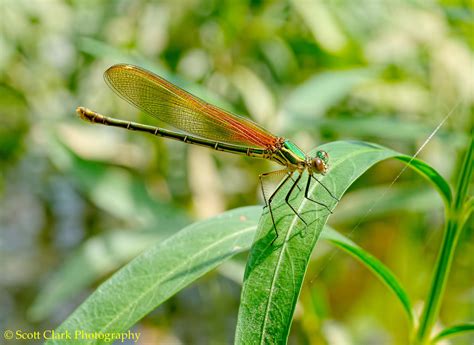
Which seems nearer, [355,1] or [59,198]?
[355,1]

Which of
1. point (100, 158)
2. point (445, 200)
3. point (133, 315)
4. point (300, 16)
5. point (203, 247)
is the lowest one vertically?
point (133, 315)

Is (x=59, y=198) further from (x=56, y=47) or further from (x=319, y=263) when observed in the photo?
(x=319, y=263)

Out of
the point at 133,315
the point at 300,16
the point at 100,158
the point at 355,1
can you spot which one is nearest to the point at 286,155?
the point at 133,315

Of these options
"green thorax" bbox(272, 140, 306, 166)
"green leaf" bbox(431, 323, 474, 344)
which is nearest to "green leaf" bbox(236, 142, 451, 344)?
"green leaf" bbox(431, 323, 474, 344)

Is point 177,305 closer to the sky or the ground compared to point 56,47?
closer to the ground

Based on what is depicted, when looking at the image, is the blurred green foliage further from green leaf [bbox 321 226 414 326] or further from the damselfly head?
green leaf [bbox 321 226 414 326]

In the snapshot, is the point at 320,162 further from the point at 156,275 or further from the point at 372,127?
the point at 372,127

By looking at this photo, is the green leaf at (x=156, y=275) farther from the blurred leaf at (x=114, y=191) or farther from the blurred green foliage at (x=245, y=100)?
the blurred green foliage at (x=245, y=100)

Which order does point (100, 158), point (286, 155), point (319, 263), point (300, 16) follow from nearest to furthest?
1. point (286, 155)
2. point (319, 263)
3. point (100, 158)
4. point (300, 16)
